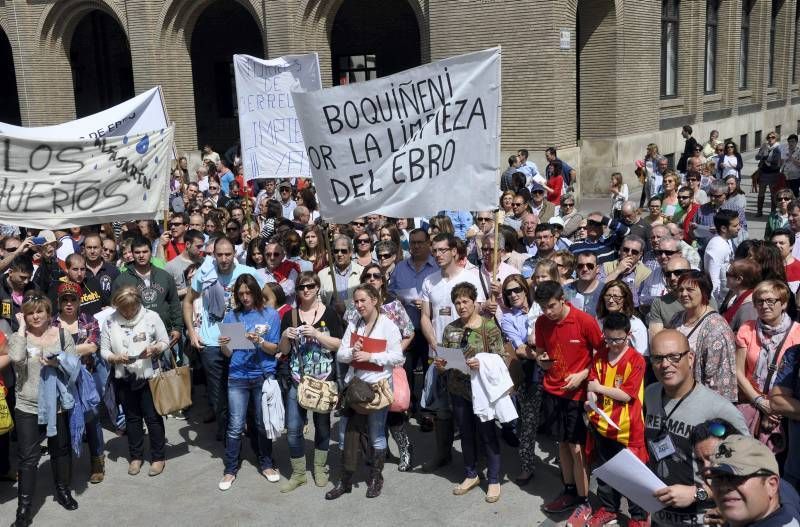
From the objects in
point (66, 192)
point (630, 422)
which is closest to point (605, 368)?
point (630, 422)

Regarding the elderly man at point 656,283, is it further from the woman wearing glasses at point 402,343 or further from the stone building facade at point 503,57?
the stone building facade at point 503,57

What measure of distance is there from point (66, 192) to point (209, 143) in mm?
18737

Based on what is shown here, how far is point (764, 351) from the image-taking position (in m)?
4.96

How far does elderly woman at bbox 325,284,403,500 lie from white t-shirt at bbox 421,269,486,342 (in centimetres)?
53

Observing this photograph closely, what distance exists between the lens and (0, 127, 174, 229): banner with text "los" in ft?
24.1

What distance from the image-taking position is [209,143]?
25.8 metres

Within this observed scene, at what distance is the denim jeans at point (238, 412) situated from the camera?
6.14 metres

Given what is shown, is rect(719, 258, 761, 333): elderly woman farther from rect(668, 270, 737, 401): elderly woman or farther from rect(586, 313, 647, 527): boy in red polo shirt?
rect(586, 313, 647, 527): boy in red polo shirt

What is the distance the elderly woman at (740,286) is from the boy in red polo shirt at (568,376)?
0.96 m

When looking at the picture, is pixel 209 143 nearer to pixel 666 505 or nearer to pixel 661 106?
pixel 661 106

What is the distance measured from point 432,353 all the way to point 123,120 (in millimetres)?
Result: 5571

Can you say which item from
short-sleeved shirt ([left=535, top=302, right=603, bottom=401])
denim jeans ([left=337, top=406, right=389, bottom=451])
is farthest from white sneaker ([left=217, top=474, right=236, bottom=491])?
short-sleeved shirt ([left=535, top=302, right=603, bottom=401])

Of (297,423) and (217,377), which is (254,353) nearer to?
(297,423)

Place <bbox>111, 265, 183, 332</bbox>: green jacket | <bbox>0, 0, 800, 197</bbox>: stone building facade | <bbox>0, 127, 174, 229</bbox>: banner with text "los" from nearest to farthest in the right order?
<bbox>111, 265, 183, 332</bbox>: green jacket → <bbox>0, 127, 174, 229</bbox>: banner with text "los" → <bbox>0, 0, 800, 197</bbox>: stone building facade
